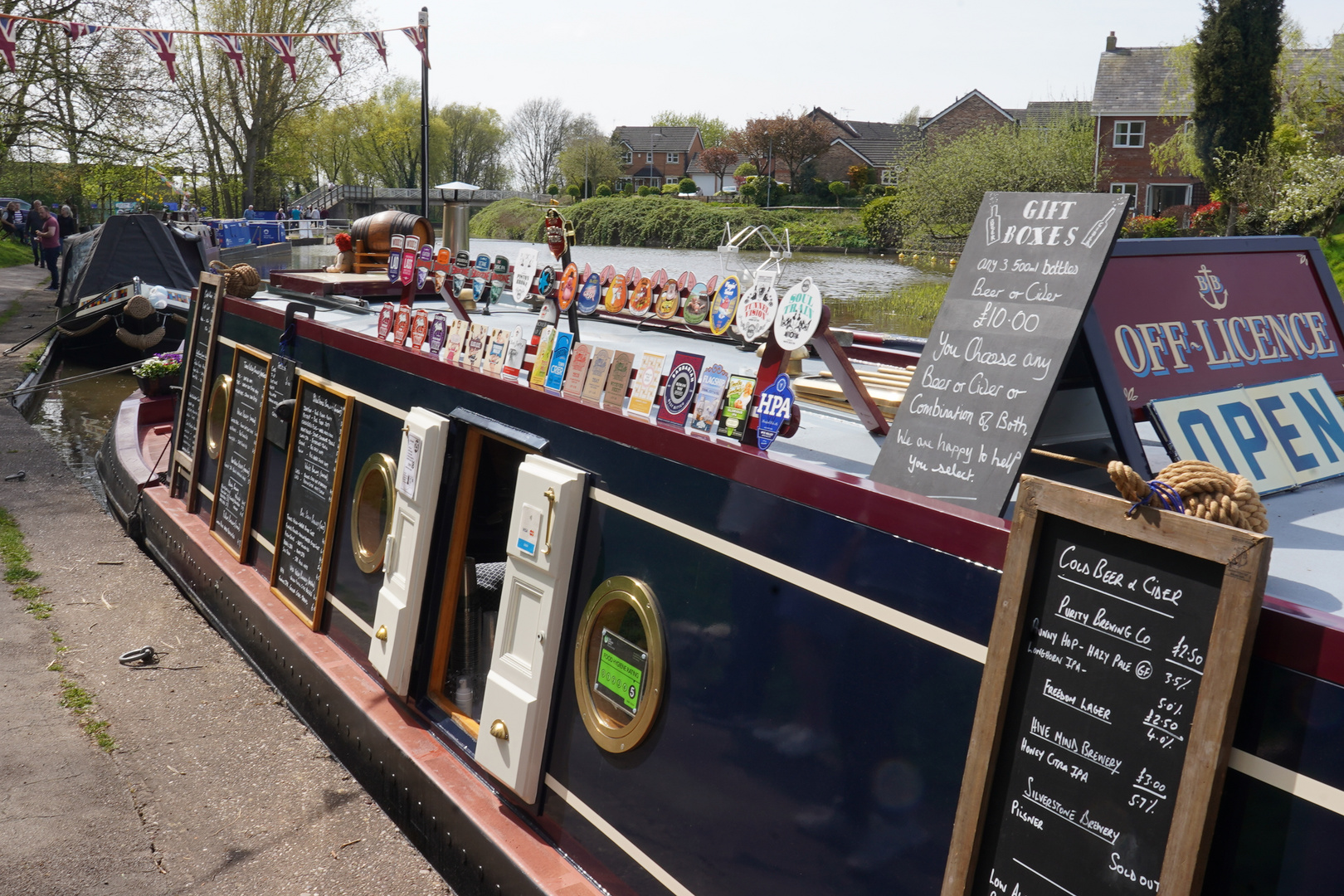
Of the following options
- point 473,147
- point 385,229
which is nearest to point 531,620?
point 385,229

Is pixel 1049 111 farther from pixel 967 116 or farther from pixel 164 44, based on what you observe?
pixel 164 44

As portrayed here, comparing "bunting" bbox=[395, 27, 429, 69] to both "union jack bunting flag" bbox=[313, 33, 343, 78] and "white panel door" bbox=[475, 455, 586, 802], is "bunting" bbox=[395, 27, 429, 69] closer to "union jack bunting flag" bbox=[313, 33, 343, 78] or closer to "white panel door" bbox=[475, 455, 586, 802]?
"union jack bunting flag" bbox=[313, 33, 343, 78]

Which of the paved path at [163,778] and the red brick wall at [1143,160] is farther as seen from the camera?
the red brick wall at [1143,160]

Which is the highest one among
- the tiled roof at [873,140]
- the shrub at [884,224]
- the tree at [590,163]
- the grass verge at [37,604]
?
the tiled roof at [873,140]

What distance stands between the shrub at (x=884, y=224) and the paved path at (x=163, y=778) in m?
29.4

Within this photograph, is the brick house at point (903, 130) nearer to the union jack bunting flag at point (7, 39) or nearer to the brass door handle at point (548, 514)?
the union jack bunting flag at point (7, 39)

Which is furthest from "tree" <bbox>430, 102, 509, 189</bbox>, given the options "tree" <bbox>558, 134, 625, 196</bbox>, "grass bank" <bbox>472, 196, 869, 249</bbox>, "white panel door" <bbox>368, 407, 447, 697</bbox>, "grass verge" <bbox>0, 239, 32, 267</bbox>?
"white panel door" <bbox>368, 407, 447, 697</bbox>

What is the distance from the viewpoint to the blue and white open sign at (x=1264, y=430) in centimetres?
Result: 267

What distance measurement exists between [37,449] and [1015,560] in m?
10.6

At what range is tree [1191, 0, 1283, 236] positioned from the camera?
25406 mm

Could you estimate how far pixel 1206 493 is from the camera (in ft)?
4.83

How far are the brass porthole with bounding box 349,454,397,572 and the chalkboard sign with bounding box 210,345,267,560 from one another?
132 centimetres

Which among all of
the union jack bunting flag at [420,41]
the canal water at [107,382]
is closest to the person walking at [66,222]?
the canal water at [107,382]

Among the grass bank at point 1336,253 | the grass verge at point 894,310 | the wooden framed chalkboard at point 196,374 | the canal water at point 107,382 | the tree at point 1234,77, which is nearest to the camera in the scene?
the wooden framed chalkboard at point 196,374
